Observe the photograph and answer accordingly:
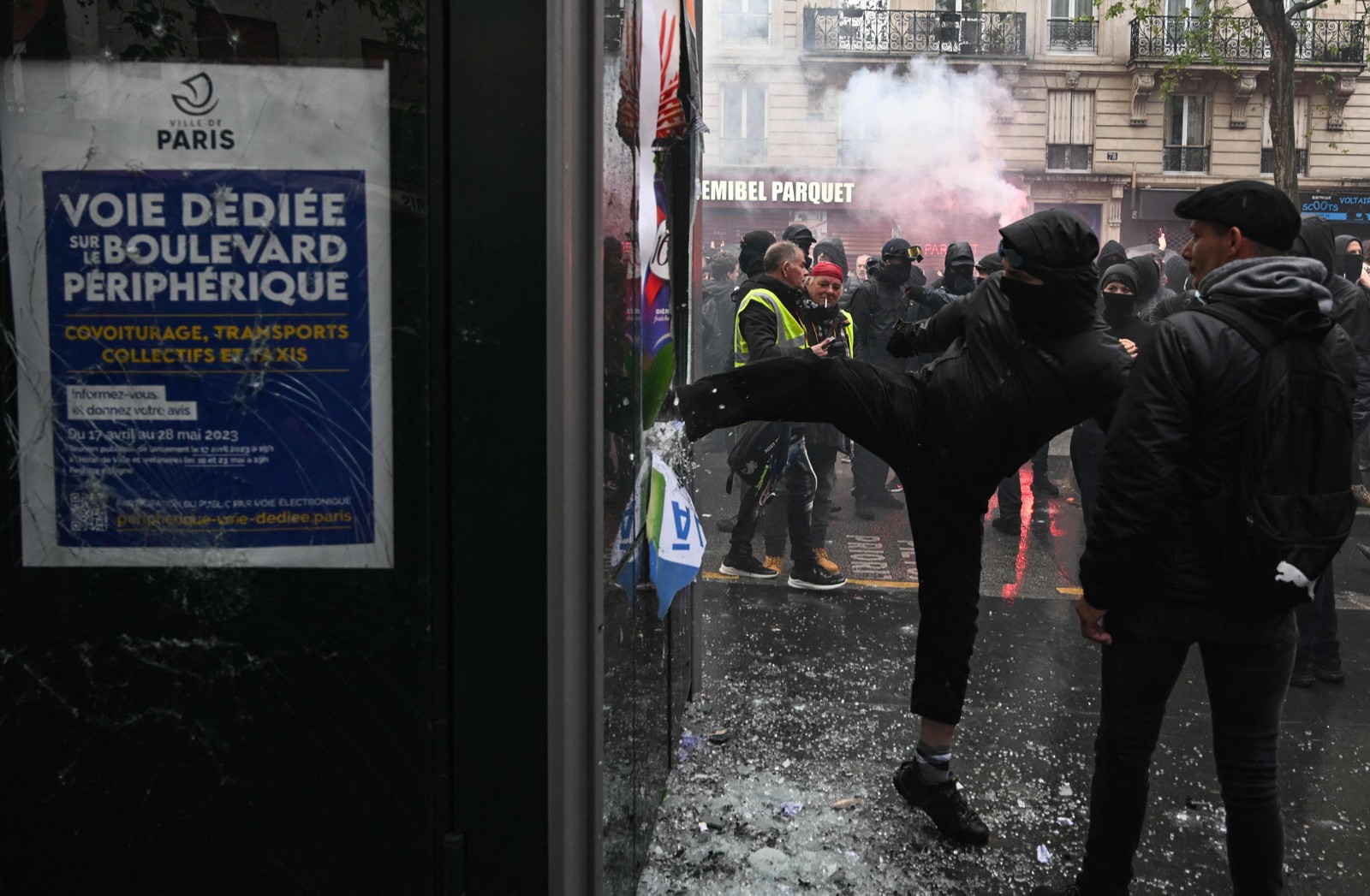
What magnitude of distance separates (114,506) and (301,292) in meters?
0.49

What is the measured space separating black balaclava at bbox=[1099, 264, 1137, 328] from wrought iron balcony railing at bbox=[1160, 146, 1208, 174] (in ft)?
88.0

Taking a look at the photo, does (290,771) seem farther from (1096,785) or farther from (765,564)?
(765,564)

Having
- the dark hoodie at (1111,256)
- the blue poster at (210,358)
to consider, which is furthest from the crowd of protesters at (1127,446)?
the dark hoodie at (1111,256)

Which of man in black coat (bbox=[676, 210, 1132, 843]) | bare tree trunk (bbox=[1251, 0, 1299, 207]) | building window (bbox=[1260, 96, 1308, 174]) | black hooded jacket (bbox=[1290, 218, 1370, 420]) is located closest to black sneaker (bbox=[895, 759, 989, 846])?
man in black coat (bbox=[676, 210, 1132, 843])

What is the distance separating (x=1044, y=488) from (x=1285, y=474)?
694cm

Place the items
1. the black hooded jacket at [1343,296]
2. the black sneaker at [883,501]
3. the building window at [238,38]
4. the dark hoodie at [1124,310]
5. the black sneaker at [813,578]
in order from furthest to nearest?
the black sneaker at [883,501]
the dark hoodie at [1124,310]
the black sneaker at [813,578]
the black hooded jacket at [1343,296]
the building window at [238,38]

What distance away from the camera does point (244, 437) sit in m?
1.94

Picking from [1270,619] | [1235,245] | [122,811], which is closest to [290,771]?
[122,811]

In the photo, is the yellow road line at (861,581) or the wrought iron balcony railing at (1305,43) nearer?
the yellow road line at (861,581)

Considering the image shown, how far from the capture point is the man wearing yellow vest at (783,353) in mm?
5629

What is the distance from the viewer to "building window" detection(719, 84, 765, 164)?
3064 cm

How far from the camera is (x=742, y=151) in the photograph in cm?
3070

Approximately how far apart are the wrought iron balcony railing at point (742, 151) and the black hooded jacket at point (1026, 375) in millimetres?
28112

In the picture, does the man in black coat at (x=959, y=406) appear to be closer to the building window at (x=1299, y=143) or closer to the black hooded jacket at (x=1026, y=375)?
the black hooded jacket at (x=1026, y=375)
